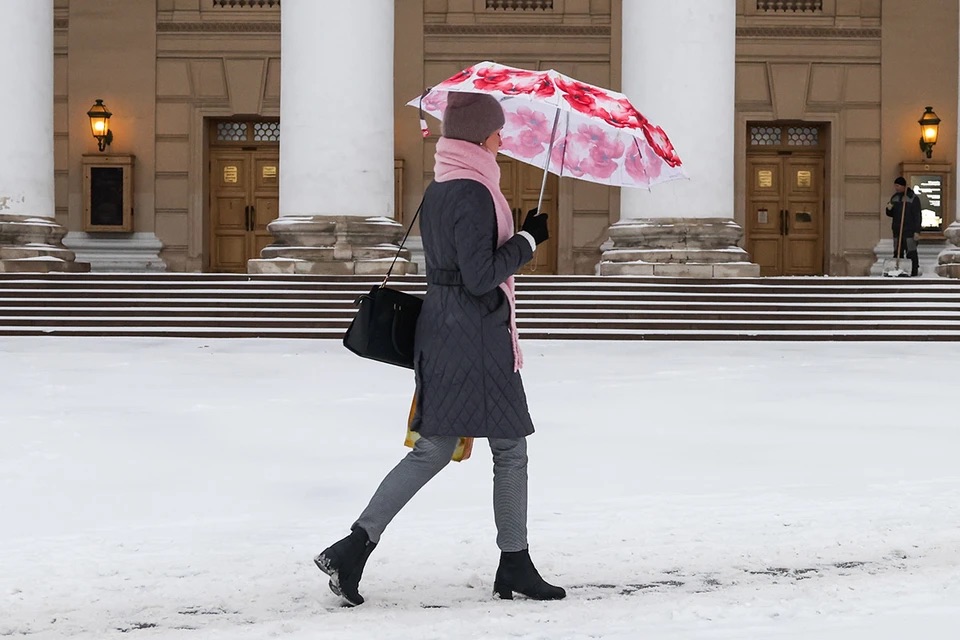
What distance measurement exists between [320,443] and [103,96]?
18244 mm

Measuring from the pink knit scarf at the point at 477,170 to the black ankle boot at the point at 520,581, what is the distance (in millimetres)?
653

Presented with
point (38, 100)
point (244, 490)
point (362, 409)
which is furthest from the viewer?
point (38, 100)

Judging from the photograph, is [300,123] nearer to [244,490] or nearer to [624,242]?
[624,242]

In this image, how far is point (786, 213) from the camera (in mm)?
24453

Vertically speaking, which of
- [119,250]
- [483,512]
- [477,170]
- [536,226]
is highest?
[477,170]

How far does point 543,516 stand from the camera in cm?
561

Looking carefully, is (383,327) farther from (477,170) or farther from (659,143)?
(659,143)

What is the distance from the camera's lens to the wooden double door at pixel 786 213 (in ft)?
80.0

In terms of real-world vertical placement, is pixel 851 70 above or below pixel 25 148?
above

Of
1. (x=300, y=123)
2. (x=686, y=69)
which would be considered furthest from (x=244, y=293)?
(x=686, y=69)

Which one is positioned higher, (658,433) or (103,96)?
(103,96)

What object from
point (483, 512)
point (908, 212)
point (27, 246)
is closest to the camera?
point (483, 512)

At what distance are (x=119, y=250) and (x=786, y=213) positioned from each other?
41.7ft

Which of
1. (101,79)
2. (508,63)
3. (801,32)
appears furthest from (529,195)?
(101,79)
